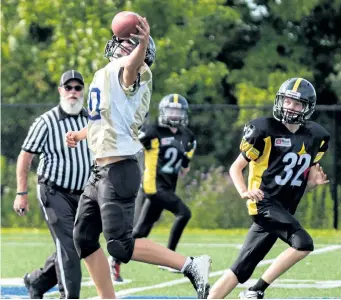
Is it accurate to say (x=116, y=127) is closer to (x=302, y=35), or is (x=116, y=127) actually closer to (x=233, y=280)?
(x=233, y=280)

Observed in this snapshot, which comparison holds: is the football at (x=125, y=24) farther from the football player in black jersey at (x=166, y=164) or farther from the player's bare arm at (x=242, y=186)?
the football player in black jersey at (x=166, y=164)

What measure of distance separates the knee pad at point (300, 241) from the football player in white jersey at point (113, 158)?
41.9 inches

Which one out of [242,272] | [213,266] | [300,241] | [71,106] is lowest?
[213,266]

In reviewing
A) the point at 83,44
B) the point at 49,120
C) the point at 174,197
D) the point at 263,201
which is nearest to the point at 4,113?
the point at 83,44

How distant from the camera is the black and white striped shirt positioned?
26.5ft

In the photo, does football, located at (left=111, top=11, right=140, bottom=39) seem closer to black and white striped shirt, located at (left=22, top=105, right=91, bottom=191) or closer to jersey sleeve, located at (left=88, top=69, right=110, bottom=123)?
jersey sleeve, located at (left=88, top=69, right=110, bottom=123)

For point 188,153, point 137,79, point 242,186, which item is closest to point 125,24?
point 137,79

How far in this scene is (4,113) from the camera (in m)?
18.2

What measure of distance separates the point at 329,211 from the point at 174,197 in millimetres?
6115

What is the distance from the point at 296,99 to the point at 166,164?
4400mm

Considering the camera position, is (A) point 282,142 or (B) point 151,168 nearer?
(A) point 282,142

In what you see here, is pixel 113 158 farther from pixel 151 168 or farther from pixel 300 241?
pixel 151 168

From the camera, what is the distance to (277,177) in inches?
292

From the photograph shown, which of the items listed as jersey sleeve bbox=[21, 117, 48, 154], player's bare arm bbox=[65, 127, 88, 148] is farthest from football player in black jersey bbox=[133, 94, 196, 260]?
player's bare arm bbox=[65, 127, 88, 148]
